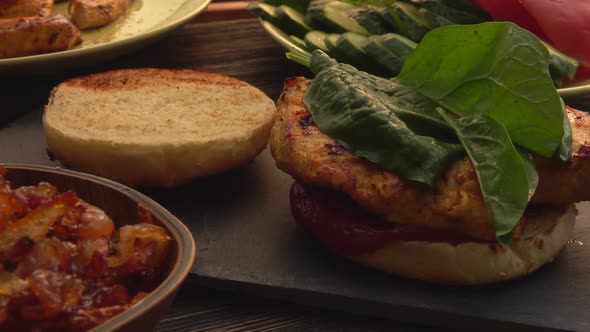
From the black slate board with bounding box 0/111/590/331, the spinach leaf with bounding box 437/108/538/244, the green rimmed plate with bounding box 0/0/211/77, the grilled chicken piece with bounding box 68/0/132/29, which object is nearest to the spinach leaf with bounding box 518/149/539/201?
the spinach leaf with bounding box 437/108/538/244

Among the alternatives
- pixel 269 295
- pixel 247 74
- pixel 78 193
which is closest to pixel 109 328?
pixel 78 193

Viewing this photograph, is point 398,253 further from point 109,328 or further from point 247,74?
point 247,74

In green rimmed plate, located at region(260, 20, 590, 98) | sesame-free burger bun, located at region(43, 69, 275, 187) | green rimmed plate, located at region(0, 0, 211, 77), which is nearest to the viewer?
sesame-free burger bun, located at region(43, 69, 275, 187)

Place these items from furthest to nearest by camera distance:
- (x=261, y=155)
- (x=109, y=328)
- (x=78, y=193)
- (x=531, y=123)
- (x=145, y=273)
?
(x=261, y=155)
(x=531, y=123)
(x=78, y=193)
(x=145, y=273)
(x=109, y=328)

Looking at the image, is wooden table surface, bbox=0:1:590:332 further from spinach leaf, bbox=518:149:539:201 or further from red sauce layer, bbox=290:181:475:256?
spinach leaf, bbox=518:149:539:201

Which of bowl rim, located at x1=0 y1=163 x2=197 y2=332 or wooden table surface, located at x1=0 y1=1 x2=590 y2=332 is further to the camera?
wooden table surface, located at x1=0 y1=1 x2=590 y2=332

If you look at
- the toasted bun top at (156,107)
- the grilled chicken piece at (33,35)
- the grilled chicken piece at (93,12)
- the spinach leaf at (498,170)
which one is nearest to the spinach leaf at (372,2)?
the toasted bun top at (156,107)

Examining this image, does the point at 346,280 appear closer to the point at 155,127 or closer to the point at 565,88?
the point at 155,127
